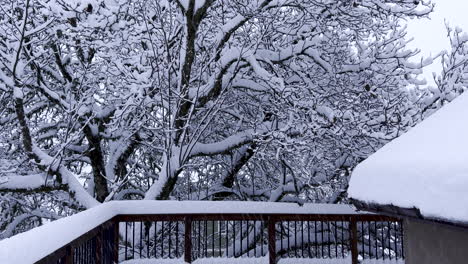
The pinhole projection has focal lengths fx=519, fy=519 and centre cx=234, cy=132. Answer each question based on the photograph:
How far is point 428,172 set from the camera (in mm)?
3002

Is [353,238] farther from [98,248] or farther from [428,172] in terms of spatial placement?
Answer: [428,172]

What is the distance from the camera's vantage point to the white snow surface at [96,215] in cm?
289

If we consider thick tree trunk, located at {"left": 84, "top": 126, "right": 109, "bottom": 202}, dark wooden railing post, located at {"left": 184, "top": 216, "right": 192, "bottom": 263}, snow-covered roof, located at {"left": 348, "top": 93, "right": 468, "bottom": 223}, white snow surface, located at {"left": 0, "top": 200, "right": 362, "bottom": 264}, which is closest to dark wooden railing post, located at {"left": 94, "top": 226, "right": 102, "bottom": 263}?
white snow surface, located at {"left": 0, "top": 200, "right": 362, "bottom": 264}

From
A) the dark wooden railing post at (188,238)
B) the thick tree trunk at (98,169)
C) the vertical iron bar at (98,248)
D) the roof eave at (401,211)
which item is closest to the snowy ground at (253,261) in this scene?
the dark wooden railing post at (188,238)

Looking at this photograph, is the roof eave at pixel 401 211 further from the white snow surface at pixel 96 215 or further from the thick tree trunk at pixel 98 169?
the thick tree trunk at pixel 98 169

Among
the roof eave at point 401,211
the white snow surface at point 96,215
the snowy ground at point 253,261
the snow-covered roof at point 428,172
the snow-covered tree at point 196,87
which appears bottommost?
the snowy ground at point 253,261

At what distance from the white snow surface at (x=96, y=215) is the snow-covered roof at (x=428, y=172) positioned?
222 centimetres

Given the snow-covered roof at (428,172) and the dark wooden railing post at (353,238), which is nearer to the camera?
the snow-covered roof at (428,172)

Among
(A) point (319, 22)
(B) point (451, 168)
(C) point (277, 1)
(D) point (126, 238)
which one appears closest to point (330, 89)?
(A) point (319, 22)

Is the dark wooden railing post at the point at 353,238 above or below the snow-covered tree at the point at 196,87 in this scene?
below

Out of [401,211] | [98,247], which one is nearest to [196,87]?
[98,247]

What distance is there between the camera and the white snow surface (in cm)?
289

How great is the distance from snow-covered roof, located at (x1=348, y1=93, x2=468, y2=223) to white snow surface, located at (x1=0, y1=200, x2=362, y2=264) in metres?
2.22

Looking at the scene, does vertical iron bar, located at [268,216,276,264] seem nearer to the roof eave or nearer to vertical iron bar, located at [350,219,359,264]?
vertical iron bar, located at [350,219,359,264]
